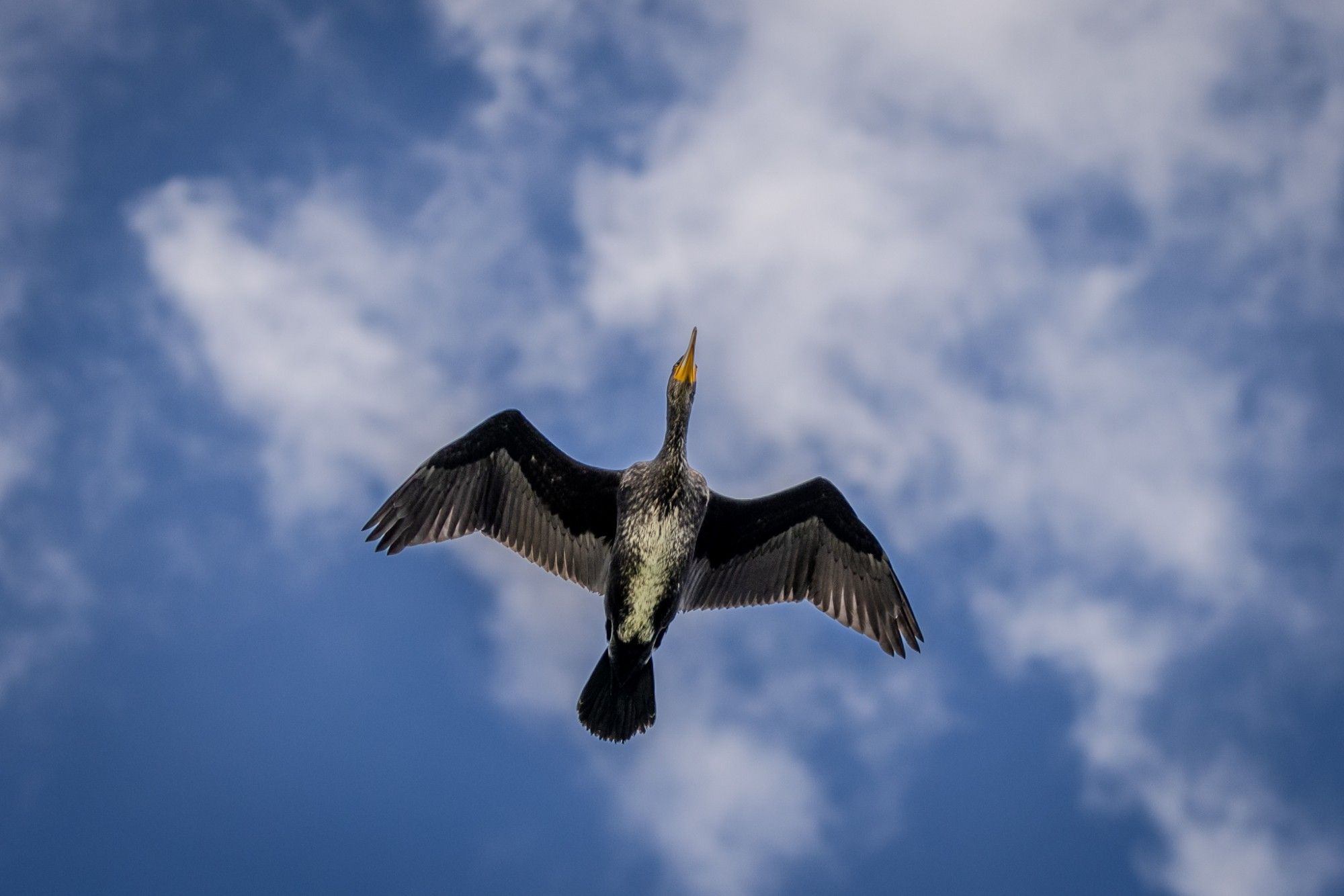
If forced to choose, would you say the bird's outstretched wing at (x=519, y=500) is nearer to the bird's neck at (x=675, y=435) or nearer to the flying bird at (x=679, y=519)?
the flying bird at (x=679, y=519)

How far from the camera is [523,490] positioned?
30.6 ft

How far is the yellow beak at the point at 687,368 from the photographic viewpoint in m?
8.92

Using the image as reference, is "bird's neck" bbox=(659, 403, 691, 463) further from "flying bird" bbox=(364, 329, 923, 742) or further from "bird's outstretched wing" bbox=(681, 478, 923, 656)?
"bird's outstretched wing" bbox=(681, 478, 923, 656)

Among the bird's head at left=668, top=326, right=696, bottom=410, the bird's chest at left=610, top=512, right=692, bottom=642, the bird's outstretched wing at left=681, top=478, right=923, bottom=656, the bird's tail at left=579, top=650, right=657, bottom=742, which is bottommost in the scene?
the bird's tail at left=579, top=650, right=657, bottom=742

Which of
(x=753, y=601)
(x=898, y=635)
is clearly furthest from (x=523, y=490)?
(x=898, y=635)

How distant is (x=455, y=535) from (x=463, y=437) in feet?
2.41

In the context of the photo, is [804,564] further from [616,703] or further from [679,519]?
[616,703]

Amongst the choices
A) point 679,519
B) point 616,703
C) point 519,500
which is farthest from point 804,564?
point 519,500

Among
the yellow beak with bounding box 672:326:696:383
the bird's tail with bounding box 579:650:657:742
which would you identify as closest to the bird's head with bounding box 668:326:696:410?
the yellow beak with bounding box 672:326:696:383

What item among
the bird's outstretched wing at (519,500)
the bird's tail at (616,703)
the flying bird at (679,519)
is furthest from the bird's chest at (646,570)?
the bird's outstretched wing at (519,500)

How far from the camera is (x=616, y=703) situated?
8.45 meters

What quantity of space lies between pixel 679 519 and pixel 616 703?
1.34 m

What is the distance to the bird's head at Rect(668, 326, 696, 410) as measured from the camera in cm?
884

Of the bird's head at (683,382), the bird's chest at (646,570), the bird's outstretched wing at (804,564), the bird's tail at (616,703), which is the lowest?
the bird's tail at (616,703)
